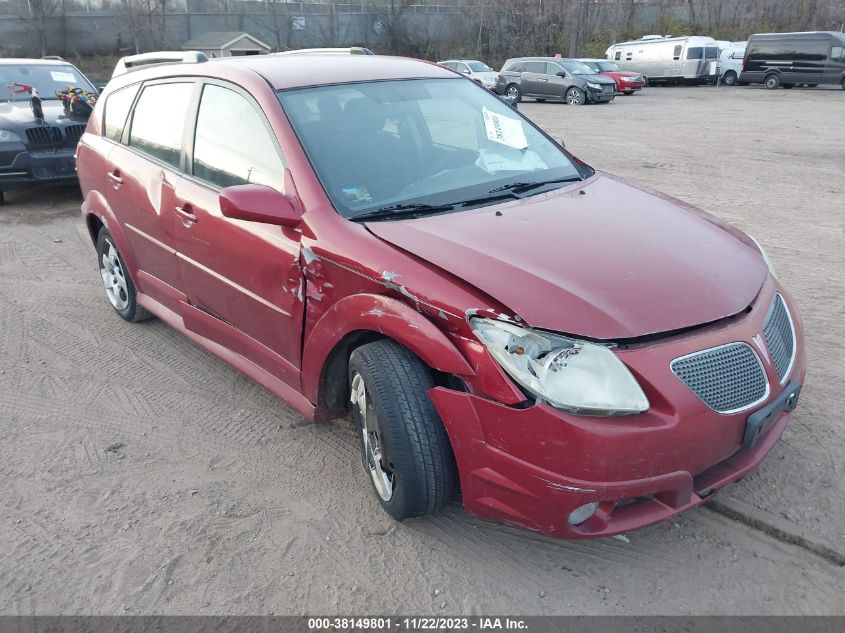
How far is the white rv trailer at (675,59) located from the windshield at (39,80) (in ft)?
96.5

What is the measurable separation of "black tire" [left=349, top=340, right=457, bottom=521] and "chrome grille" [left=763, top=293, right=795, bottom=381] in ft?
4.20

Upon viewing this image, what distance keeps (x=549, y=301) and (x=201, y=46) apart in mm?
43332

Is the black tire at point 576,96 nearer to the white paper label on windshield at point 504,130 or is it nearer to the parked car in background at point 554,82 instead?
the parked car in background at point 554,82

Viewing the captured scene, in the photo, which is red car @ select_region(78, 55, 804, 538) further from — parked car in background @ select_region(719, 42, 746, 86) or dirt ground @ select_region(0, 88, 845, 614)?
parked car in background @ select_region(719, 42, 746, 86)

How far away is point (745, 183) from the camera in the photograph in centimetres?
962

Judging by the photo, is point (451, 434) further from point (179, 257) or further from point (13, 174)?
point (13, 174)

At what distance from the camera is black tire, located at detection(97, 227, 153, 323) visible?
Result: 4836 millimetres

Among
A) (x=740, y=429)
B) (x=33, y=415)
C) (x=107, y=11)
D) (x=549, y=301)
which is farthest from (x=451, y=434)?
(x=107, y=11)

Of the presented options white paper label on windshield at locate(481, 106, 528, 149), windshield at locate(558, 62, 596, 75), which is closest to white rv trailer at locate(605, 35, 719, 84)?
windshield at locate(558, 62, 596, 75)

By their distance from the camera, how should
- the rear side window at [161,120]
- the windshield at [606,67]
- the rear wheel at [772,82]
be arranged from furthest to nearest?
the rear wheel at [772,82], the windshield at [606,67], the rear side window at [161,120]

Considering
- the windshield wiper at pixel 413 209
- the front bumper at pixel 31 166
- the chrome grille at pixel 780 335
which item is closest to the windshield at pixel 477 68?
the front bumper at pixel 31 166

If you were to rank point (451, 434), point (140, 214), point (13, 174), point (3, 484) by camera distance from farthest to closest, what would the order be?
point (13, 174) → point (140, 214) → point (3, 484) → point (451, 434)

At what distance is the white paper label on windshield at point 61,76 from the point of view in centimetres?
998

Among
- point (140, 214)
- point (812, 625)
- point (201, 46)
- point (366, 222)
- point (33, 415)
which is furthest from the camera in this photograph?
point (201, 46)
